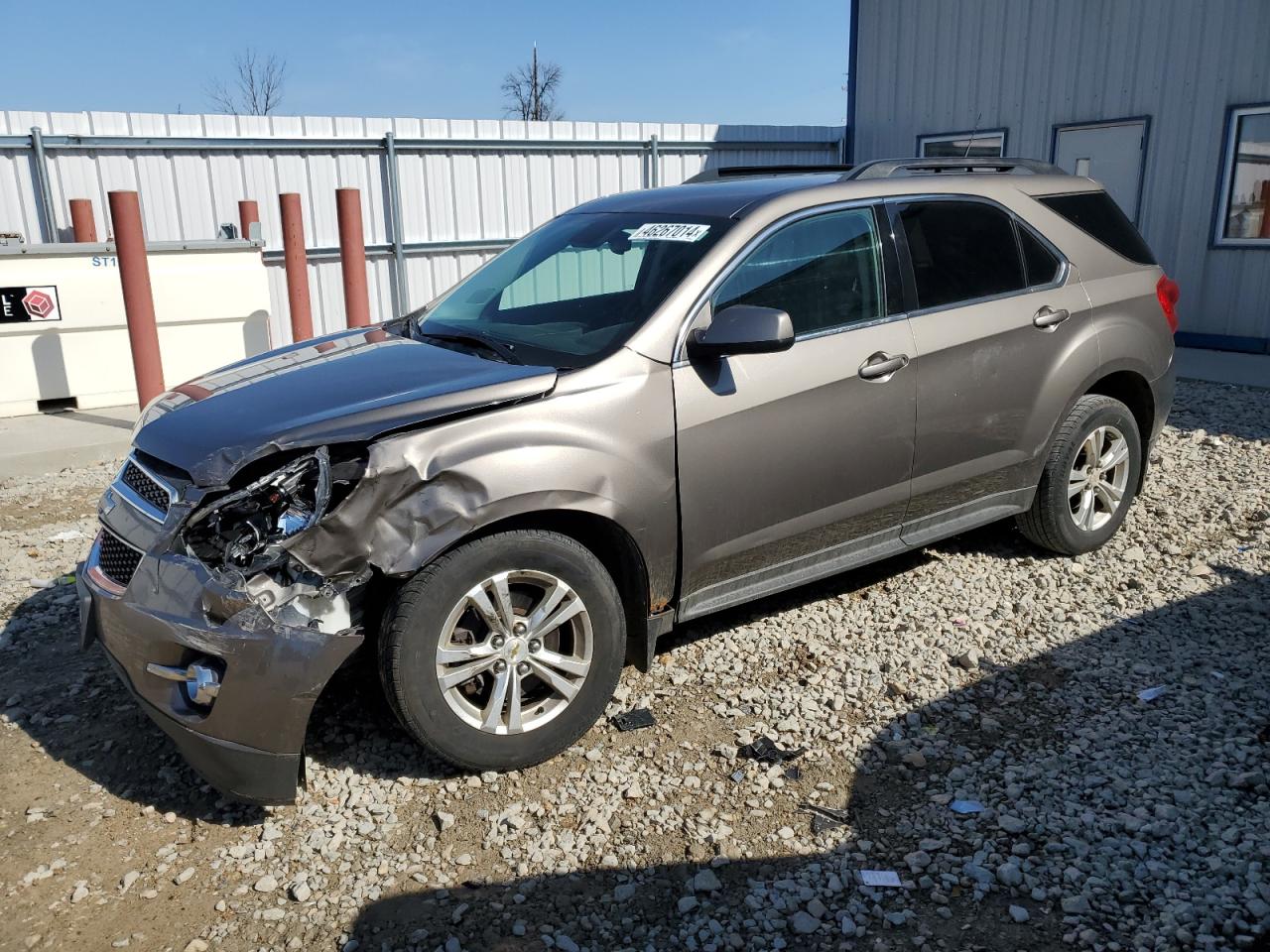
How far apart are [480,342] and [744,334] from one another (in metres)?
1.03

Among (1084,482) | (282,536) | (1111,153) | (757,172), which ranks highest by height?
(1111,153)

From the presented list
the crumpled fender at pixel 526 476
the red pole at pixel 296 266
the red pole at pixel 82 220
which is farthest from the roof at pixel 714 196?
the red pole at pixel 82 220

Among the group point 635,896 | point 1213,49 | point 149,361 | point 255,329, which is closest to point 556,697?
point 635,896

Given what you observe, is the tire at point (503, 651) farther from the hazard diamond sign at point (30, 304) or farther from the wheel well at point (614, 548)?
the hazard diamond sign at point (30, 304)

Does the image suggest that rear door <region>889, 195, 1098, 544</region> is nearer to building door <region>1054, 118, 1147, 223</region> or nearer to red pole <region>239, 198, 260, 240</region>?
building door <region>1054, 118, 1147, 223</region>

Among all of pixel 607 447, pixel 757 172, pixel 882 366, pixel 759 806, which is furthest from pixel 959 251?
pixel 759 806

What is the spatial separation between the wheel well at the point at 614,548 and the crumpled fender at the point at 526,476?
4 centimetres

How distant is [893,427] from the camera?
396cm

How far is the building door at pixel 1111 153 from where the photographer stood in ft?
36.0

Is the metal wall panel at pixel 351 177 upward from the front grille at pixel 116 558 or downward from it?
upward

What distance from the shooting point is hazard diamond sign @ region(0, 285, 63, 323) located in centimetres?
828

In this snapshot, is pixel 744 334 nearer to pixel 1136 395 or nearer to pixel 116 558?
pixel 116 558

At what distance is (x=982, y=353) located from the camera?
13.8ft

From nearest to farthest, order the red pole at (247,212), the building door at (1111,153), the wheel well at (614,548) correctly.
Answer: the wheel well at (614,548)
the red pole at (247,212)
the building door at (1111,153)
